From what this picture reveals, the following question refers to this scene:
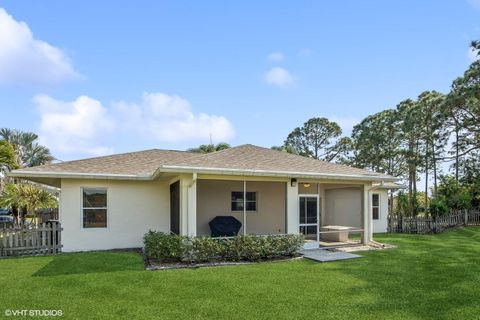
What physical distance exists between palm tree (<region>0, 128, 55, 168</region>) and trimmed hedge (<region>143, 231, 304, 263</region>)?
27.8 m

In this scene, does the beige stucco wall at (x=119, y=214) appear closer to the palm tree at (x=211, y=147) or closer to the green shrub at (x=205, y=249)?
the green shrub at (x=205, y=249)

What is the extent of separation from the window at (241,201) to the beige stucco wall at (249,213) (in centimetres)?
18

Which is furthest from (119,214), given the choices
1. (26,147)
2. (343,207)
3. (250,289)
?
(26,147)

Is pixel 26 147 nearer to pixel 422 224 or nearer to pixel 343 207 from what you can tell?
pixel 343 207

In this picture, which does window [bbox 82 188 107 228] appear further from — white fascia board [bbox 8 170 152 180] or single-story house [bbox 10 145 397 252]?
white fascia board [bbox 8 170 152 180]

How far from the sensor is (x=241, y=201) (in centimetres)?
1537

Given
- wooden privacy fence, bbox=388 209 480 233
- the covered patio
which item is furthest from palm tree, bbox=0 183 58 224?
wooden privacy fence, bbox=388 209 480 233

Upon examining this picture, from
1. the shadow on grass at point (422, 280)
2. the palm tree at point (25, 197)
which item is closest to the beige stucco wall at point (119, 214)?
the shadow on grass at point (422, 280)

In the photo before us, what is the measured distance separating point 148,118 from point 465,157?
24.6 m

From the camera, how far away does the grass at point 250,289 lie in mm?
5500

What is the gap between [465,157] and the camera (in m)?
27.3

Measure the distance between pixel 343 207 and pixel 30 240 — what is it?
42.4ft

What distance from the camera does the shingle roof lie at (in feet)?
34.4

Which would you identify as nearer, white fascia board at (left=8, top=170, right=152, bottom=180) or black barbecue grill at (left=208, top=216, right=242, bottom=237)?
white fascia board at (left=8, top=170, right=152, bottom=180)
